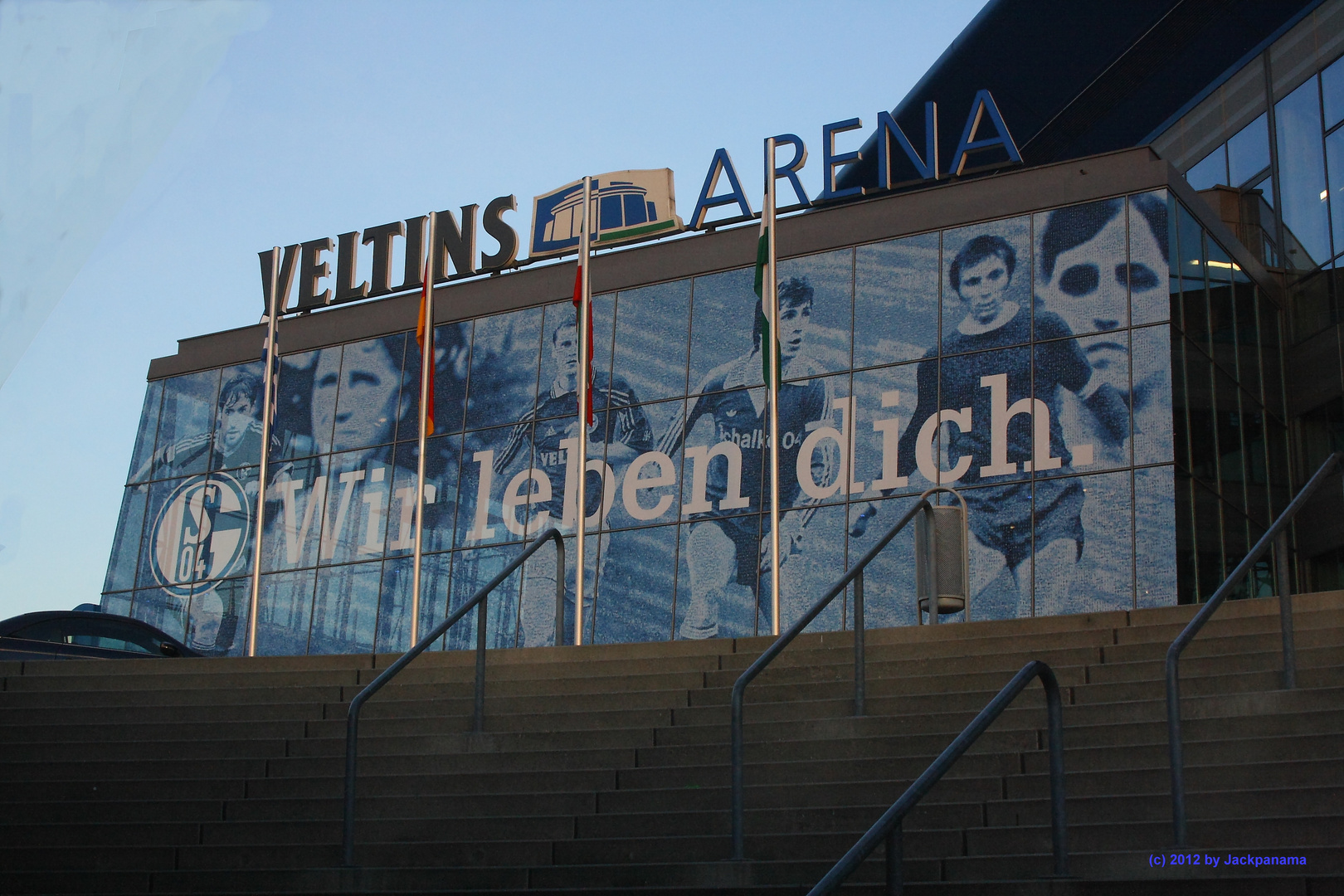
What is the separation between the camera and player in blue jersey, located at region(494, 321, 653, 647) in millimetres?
24766

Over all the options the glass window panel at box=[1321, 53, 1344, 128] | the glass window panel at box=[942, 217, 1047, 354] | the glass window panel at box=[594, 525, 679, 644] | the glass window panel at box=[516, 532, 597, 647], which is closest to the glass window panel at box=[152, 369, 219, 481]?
the glass window panel at box=[516, 532, 597, 647]

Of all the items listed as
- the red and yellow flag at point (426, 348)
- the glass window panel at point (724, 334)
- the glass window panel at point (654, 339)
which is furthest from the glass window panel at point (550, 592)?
the red and yellow flag at point (426, 348)

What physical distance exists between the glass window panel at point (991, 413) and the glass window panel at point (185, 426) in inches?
605

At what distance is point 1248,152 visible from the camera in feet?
90.7

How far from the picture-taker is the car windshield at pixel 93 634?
13.9m

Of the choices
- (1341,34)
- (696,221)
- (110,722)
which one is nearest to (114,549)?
(696,221)

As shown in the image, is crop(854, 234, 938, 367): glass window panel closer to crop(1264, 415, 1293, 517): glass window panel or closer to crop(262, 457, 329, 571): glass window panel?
crop(1264, 415, 1293, 517): glass window panel

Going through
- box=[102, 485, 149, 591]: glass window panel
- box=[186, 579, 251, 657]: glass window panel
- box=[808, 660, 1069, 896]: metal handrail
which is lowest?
box=[808, 660, 1069, 896]: metal handrail

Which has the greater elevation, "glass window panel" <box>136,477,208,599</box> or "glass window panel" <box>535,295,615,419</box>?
"glass window panel" <box>535,295,615,419</box>

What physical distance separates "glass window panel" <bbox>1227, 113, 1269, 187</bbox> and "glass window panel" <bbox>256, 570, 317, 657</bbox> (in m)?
18.6

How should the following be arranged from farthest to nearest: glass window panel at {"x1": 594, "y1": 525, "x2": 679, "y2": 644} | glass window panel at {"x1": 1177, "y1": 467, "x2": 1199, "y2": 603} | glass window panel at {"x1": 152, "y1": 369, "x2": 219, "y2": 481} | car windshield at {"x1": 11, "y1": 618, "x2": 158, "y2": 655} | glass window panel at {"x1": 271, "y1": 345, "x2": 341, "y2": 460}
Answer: glass window panel at {"x1": 152, "y1": 369, "x2": 219, "y2": 481} → glass window panel at {"x1": 271, "y1": 345, "x2": 341, "y2": 460} → glass window panel at {"x1": 594, "y1": 525, "x2": 679, "y2": 644} → glass window panel at {"x1": 1177, "y1": 467, "x2": 1199, "y2": 603} → car windshield at {"x1": 11, "y1": 618, "x2": 158, "y2": 655}

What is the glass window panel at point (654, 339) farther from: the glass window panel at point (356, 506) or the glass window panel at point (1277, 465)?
the glass window panel at point (1277, 465)

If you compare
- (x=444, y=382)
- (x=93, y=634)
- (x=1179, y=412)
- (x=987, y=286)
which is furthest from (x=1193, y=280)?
(x=93, y=634)

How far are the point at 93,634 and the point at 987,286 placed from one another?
556 inches
